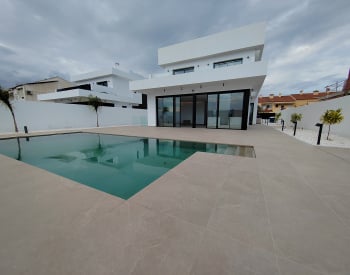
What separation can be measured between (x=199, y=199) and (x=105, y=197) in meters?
1.34

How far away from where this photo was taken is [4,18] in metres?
7.73

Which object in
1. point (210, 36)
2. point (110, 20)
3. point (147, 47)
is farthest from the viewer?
point (147, 47)

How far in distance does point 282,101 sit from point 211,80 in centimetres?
2549

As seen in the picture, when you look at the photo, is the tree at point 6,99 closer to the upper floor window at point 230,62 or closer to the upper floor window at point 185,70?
the upper floor window at point 185,70

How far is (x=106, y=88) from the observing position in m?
19.5

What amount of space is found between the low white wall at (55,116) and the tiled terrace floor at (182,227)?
11.5 meters

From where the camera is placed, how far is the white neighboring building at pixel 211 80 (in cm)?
891

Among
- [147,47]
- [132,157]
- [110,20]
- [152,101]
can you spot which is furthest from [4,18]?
[132,157]

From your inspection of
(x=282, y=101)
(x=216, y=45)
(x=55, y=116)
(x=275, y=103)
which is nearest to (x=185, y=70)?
(x=216, y=45)

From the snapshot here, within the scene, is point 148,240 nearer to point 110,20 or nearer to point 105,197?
point 105,197

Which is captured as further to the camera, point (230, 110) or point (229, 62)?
point (229, 62)

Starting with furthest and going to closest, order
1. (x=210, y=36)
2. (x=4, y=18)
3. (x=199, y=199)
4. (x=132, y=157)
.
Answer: (x=210, y=36), (x=4, y=18), (x=132, y=157), (x=199, y=199)

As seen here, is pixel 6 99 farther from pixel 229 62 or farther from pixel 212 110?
pixel 229 62

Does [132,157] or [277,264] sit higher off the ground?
[277,264]
